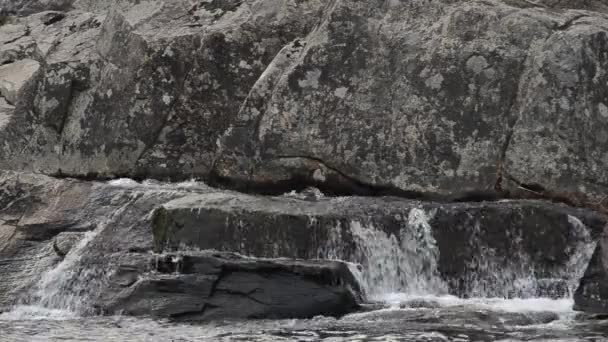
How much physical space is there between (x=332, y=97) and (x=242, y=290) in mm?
4838

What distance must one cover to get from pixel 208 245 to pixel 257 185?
2370 millimetres

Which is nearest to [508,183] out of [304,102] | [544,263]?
[544,263]

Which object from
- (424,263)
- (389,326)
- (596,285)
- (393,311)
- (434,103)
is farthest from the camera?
(434,103)

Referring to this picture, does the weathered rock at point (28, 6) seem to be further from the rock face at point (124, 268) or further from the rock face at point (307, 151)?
the rock face at point (124, 268)

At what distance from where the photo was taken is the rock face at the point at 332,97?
13594mm

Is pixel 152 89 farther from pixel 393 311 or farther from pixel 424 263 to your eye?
pixel 393 311

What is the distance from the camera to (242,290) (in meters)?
11.3

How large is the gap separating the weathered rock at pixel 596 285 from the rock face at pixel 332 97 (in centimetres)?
161

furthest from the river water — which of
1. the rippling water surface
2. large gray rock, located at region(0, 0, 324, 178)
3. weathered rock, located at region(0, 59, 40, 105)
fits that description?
weathered rock, located at region(0, 59, 40, 105)

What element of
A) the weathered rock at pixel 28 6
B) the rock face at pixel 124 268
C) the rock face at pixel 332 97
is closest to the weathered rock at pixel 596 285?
the rock face at pixel 332 97

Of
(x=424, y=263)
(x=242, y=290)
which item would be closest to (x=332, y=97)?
(x=424, y=263)

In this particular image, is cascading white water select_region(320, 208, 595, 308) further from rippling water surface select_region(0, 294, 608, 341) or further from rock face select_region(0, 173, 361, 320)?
rock face select_region(0, 173, 361, 320)

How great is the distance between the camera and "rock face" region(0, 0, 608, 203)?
13.6 meters

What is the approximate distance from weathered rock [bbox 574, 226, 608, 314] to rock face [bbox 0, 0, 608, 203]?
1.61m
